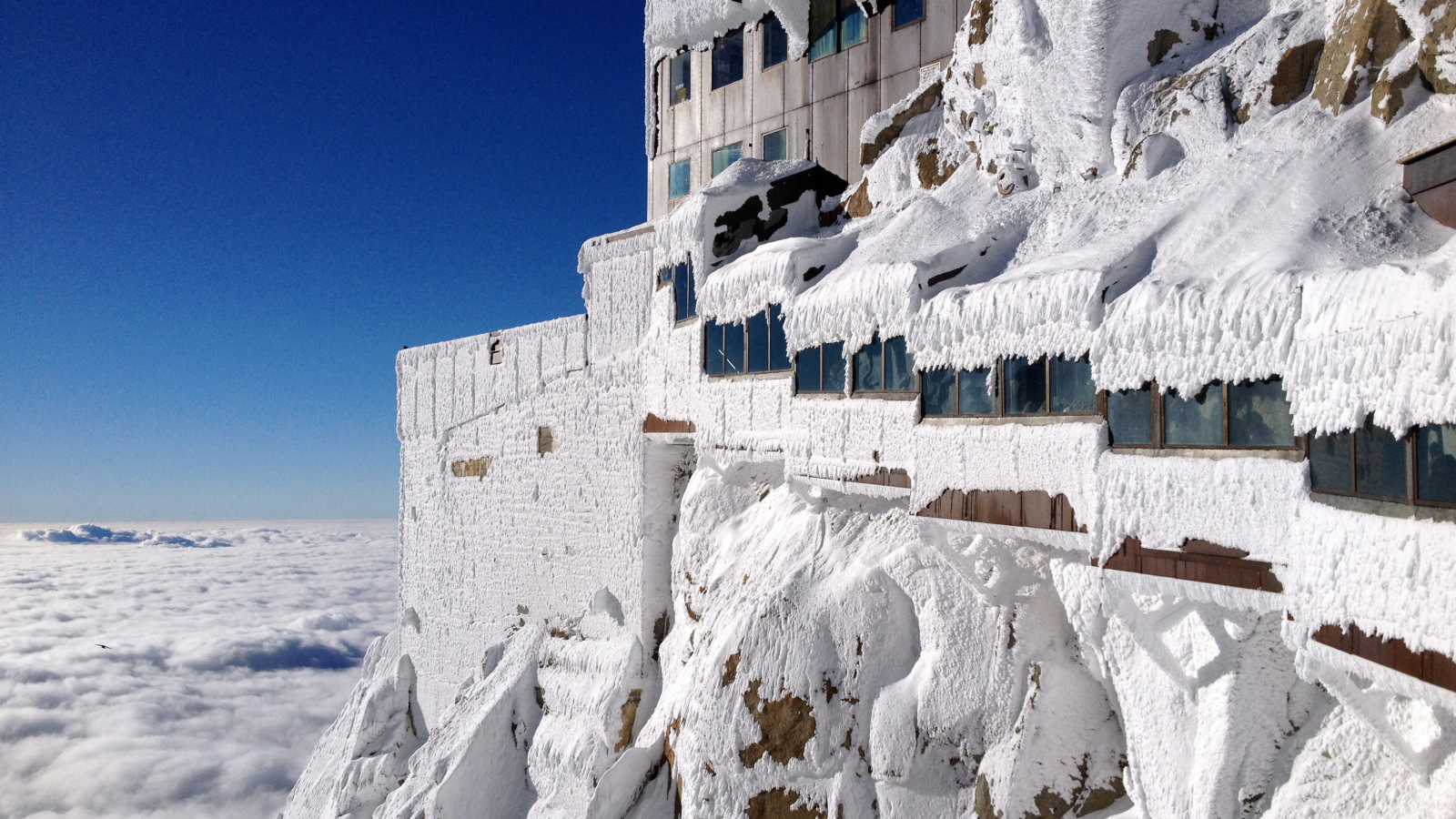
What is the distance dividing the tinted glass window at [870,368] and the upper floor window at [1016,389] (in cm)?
78

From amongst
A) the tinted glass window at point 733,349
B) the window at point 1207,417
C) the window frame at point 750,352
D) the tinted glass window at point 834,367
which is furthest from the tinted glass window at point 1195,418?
the tinted glass window at point 733,349

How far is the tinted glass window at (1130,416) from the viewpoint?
26.2 feet

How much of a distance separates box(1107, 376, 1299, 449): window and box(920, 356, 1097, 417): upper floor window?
394 mm

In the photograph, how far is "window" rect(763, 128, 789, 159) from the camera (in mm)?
20344

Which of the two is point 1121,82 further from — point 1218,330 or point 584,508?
point 584,508

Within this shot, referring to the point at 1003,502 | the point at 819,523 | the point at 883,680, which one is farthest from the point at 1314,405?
the point at 819,523

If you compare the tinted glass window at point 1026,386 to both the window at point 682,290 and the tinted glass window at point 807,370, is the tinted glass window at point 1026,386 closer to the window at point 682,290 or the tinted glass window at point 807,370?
the tinted glass window at point 807,370

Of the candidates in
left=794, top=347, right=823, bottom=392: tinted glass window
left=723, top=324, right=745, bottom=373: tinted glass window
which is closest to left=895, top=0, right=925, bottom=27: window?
left=723, top=324, right=745, bottom=373: tinted glass window

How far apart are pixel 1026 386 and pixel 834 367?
331 cm

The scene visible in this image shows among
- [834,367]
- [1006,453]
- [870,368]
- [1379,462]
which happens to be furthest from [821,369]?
[1379,462]

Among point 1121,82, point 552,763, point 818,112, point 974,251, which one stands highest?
point 818,112

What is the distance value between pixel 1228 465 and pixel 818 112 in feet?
46.7

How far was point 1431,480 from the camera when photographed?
219 inches

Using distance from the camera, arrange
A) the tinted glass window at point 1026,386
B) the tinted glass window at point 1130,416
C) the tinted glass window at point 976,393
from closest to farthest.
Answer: the tinted glass window at point 1130,416 → the tinted glass window at point 1026,386 → the tinted glass window at point 976,393
